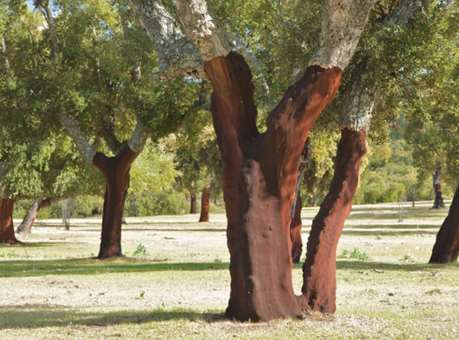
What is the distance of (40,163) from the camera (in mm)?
31281

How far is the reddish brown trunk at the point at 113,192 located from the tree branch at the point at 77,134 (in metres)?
0.22

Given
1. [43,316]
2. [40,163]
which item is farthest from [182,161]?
[43,316]

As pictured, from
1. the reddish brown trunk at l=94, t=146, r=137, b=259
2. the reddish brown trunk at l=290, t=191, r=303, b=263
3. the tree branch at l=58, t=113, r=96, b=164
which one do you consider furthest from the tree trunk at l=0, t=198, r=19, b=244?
the reddish brown trunk at l=290, t=191, r=303, b=263

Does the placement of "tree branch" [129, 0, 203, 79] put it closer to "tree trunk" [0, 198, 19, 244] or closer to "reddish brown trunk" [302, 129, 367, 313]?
"reddish brown trunk" [302, 129, 367, 313]

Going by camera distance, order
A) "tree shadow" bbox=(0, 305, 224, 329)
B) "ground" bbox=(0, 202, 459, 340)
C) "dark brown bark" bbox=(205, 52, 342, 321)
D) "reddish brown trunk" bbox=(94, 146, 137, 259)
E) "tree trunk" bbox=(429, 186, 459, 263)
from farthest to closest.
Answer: "reddish brown trunk" bbox=(94, 146, 137, 259), "tree trunk" bbox=(429, 186, 459, 263), "tree shadow" bbox=(0, 305, 224, 329), "dark brown bark" bbox=(205, 52, 342, 321), "ground" bbox=(0, 202, 459, 340)

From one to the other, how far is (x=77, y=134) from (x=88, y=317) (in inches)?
505

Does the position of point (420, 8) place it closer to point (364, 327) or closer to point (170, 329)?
point (364, 327)

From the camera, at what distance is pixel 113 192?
24047 millimetres

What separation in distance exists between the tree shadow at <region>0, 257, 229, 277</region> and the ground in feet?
0.10

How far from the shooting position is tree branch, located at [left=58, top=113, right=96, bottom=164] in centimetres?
2311

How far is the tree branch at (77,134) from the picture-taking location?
75.8 ft

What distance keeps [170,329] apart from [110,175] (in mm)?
14544

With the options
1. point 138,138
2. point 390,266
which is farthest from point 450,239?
point 138,138

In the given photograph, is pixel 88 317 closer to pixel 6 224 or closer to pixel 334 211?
pixel 334 211
